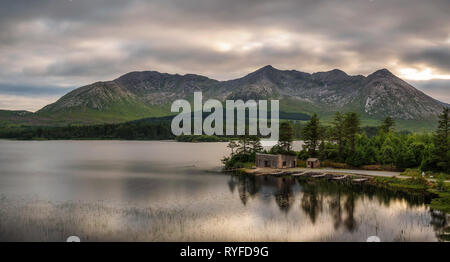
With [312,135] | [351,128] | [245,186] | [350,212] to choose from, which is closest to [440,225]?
[350,212]

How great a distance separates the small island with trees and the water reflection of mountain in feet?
15.4

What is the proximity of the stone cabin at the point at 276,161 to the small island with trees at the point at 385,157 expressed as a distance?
1952mm

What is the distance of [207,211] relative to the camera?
41250 millimetres

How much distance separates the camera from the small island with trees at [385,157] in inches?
2194

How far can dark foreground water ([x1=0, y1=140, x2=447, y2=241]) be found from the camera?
32584mm

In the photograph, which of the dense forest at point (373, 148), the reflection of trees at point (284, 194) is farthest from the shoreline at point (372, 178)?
the reflection of trees at point (284, 194)

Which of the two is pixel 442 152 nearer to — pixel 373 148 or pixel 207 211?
pixel 373 148

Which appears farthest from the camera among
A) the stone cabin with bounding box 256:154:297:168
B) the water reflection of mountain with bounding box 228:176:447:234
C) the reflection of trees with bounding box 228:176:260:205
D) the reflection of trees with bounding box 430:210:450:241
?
the stone cabin with bounding box 256:154:297:168

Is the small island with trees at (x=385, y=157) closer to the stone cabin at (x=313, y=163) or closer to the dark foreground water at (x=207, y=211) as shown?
the stone cabin at (x=313, y=163)

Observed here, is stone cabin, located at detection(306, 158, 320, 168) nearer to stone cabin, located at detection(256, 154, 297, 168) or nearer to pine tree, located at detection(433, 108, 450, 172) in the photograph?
stone cabin, located at detection(256, 154, 297, 168)

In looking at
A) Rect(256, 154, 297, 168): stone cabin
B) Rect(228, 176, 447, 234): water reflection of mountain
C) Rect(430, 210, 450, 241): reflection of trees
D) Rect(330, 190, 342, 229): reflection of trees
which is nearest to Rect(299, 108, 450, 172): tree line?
Rect(256, 154, 297, 168): stone cabin

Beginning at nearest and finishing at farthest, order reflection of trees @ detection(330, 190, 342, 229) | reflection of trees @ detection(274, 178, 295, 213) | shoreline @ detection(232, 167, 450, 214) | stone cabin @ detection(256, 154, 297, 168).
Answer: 1. reflection of trees @ detection(330, 190, 342, 229)
2. reflection of trees @ detection(274, 178, 295, 213)
3. shoreline @ detection(232, 167, 450, 214)
4. stone cabin @ detection(256, 154, 297, 168)
